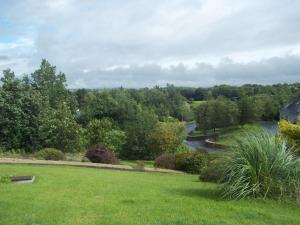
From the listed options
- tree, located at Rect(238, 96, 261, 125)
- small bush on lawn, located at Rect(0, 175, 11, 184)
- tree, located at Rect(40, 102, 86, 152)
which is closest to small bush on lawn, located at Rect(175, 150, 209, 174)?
small bush on lawn, located at Rect(0, 175, 11, 184)

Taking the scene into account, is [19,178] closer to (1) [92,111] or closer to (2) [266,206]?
(2) [266,206]

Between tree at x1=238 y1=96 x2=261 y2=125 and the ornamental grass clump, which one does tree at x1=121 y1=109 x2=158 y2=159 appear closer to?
the ornamental grass clump

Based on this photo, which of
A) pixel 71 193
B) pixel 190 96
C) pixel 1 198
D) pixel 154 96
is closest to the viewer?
pixel 1 198

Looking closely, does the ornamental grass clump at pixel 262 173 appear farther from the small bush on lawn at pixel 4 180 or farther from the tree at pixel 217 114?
the tree at pixel 217 114

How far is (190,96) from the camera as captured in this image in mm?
169250

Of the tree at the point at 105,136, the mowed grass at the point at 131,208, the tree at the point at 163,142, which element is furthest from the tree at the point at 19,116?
the mowed grass at the point at 131,208

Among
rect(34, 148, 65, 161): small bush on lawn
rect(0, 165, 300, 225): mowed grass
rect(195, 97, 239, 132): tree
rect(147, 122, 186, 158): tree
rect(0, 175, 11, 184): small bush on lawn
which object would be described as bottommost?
rect(195, 97, 239, 132): tree

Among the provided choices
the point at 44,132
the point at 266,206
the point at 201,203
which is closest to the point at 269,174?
the point at 266,206

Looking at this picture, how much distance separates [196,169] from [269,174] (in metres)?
14.9

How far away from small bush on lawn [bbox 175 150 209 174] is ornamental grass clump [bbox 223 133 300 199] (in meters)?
14.2

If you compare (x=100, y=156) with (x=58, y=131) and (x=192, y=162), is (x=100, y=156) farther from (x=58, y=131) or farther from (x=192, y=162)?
A: (x=58, y=131)

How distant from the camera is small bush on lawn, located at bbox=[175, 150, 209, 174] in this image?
26.0m

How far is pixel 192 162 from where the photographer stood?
26344mm

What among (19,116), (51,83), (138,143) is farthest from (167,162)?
(51,83)
